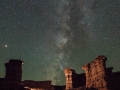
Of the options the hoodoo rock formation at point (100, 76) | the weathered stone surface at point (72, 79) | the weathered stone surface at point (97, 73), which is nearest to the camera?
the hoodoo rock formation at point (100, 76)

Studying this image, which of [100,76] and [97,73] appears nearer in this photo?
[100,76]

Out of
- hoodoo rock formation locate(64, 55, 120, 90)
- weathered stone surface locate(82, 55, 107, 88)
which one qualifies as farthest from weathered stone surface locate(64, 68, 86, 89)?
weathered stone surface locate(82, 55, 107, 88)

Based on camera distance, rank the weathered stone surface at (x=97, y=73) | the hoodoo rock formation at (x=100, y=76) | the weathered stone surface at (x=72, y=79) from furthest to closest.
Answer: the weathered stone surface at (x=72, y=79), the weathered stone surface at (x=97, y=73), the hoodoo rock formation at (x=100, y=76)

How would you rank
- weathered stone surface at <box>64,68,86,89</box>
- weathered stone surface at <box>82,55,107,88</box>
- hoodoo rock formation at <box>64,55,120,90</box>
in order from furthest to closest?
weathered stone surface at <box>64,68,86,89</box>, weathered stone surface at <box>82,55,107,88</box>, hoodoo rock formation at <box>64,55,120,90</box>

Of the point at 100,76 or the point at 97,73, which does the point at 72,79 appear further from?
the point at 100,76

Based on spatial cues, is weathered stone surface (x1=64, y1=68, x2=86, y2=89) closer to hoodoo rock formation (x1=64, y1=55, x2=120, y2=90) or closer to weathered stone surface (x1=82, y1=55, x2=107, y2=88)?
hoodoo rock formation (x1=64, y1=55, x2=120, y2=90)

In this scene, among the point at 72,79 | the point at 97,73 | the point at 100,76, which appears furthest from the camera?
the point at 72,79

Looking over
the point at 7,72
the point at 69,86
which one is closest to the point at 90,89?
the point at 69,86

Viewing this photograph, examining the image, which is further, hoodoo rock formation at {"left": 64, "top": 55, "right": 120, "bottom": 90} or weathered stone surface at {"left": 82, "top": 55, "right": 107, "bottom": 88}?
weathered stone surface at {"left": 82, "top": 55, "right": 107, "bottom": 88}

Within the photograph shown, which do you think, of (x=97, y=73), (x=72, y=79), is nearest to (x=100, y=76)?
(x=97, y=73)

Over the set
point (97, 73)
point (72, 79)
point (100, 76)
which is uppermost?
point (97, 73)

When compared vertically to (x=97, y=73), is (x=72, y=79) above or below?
below

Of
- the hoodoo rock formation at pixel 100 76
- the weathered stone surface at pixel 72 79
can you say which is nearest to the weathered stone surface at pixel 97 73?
the hoodoo rock formation at pixel 100 76

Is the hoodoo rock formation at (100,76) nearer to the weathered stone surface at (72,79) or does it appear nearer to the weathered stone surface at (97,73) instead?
the weathered stone surface at (97,73)
